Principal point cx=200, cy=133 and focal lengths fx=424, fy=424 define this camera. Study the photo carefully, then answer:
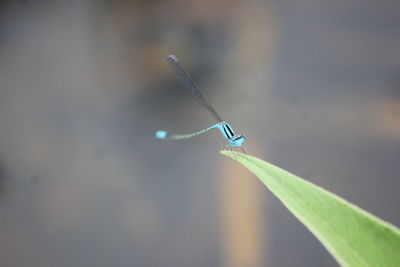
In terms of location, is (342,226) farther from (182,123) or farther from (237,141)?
(182,123)

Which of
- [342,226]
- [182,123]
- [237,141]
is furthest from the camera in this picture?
[182,123]

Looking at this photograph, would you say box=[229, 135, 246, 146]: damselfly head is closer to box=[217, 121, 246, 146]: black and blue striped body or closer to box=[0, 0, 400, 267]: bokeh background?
box=[217, 121, 246, 146]: black and blue striped body

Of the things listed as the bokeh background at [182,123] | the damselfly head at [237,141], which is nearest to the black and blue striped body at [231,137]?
the damselfly head at [237,141]

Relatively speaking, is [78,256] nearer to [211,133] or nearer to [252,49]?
[211,133]

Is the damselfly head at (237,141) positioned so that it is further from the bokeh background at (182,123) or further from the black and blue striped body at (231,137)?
the bokeh background at (182,123)

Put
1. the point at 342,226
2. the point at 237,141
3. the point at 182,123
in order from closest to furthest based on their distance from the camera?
the point at 342,226
the point at 237,141
the point at 182,123

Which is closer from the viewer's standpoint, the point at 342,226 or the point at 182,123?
the point at 342,226

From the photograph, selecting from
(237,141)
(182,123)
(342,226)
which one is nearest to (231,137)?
(237,141)
